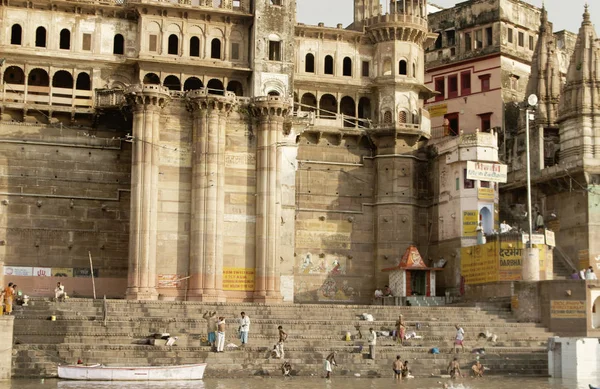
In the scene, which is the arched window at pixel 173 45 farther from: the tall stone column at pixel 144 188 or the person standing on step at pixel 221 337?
the person standing on step at pixel 221 337

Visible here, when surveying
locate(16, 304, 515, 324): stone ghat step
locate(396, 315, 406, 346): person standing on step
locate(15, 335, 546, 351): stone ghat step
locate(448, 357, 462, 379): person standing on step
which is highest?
locate(16, 304, 515, 324): stone ghat step

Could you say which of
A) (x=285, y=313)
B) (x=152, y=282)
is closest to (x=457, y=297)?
(x=285, y=313)

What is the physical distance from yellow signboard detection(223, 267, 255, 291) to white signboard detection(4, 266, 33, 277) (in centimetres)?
840

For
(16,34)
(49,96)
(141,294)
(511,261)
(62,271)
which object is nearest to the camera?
(141,294)

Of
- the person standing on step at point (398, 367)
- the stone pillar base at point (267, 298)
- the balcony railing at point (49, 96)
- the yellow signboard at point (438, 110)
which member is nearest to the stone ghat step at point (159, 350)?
the person standing on step at point (398, 367)

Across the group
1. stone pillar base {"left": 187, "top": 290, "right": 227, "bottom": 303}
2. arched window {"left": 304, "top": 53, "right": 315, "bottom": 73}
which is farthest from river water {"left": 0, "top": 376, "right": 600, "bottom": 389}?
arched window {"left": 304, "top": 53, "right": 315, "bottom": 73}

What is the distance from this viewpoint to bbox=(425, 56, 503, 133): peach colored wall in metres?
60.9

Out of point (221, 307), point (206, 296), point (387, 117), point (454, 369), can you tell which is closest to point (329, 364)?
point (454, 369)

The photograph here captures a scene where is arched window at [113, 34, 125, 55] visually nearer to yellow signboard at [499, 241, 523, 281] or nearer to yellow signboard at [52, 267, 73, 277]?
yellow signboard at [52, 267, 73, 277]

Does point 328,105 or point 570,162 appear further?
point 328,105

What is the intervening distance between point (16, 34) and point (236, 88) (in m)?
10.1

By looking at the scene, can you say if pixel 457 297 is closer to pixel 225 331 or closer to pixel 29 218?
pixel 225 331

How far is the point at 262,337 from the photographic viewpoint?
37469 millimetres

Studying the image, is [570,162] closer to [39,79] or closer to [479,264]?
[479,264]
